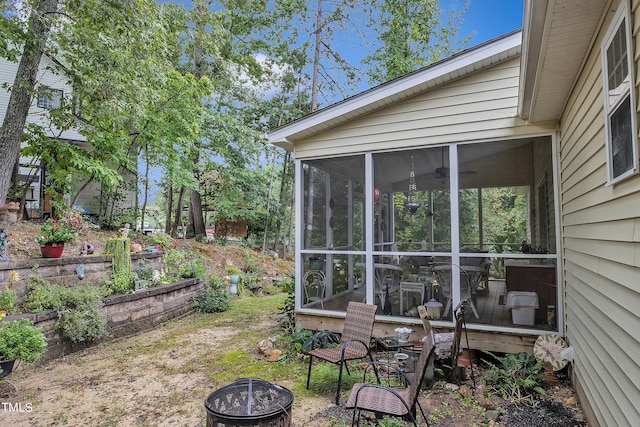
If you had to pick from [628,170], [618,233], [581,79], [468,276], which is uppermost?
[581,79]

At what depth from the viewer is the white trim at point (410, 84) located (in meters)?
4.23

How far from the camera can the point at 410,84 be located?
465cm

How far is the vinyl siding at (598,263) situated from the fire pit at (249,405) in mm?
1935

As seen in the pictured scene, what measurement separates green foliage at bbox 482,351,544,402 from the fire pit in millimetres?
2396

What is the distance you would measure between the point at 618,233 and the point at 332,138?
3.80 meters

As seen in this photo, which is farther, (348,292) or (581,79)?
(348,292)

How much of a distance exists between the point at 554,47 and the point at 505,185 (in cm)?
562

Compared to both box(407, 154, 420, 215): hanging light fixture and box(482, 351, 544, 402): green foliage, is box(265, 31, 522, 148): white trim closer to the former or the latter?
box(407, 154, 420, 215): hanging light fixture

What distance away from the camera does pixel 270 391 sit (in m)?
2.62

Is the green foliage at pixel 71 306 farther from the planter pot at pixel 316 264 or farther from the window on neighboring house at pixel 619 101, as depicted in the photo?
the window on neighboring house at pixel 619 101

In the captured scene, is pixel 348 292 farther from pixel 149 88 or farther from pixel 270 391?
pixel 149 88

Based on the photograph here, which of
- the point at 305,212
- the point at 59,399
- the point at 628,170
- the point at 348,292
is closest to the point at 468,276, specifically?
the point at 348,292

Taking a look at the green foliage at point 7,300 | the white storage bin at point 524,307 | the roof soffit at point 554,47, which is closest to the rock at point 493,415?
the white storage bin at point 524,307

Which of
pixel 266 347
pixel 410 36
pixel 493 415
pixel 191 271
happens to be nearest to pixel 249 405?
pixel 493 415
